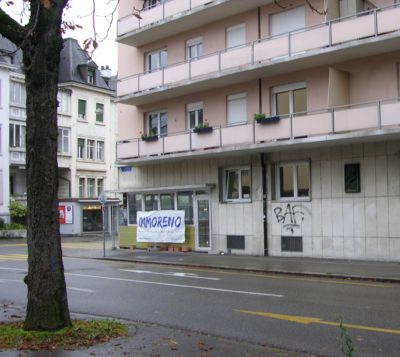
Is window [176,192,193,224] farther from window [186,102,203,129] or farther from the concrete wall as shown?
the concrete wall

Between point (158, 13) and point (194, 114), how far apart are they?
4685 millimetres

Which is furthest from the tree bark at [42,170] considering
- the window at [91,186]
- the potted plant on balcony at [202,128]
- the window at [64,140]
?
the window at [91,186]

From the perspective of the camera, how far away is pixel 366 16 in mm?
18297

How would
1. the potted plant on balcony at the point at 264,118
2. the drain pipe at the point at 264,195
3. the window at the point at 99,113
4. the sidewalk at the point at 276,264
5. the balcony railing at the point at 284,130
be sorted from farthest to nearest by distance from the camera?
the window at the point at 99,113 < the drain pipe at the point at 264,195 < the potted plant on balcony at the point at 264,118 < the balcony railing at the point at 284,130 < the sidewalk at the point at 276,264

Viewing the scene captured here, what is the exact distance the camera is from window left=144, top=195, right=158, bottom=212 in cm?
2661

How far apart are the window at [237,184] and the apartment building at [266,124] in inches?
2.0

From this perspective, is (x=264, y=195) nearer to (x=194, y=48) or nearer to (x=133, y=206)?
(x=194, y=48)

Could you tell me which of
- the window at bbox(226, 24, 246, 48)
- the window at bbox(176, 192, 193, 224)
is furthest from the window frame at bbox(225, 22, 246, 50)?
the window at bbox(176, 192, 193, 224)

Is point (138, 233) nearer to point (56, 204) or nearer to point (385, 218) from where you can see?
point (385, 218)

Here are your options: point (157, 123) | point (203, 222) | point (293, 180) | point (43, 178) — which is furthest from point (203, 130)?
point (43, 178)

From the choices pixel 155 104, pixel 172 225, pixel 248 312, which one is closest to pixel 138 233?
pixel 172 225

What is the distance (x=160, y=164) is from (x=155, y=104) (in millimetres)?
2891

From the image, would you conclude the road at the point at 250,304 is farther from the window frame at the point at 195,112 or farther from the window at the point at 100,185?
the window at the point at 100,185

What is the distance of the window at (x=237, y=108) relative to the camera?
23.1 metres
